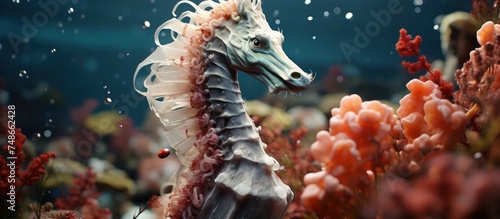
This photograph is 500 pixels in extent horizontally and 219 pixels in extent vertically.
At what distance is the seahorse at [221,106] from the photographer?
1485 millimetres

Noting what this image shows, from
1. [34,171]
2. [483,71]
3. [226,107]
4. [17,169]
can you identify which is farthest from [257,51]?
[17,169]

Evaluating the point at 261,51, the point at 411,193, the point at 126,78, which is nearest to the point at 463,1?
the point at 126,78

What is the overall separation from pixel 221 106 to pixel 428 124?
0.70 m

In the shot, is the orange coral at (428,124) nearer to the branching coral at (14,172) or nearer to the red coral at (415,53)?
the red coral at (415,53)

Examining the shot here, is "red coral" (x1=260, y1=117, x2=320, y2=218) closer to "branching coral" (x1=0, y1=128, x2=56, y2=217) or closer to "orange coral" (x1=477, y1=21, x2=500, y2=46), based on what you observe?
Answer: "branching coral" (x1=0, y1=128, x2=56, y2=217)

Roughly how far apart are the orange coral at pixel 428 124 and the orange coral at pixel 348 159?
13 centimetres

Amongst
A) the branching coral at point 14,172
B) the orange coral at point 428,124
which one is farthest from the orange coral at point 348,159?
the branching coral at point 14,172

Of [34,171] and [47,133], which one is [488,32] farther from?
[47,133]

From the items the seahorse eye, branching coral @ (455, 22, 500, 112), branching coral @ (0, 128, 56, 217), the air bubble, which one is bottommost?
branching coral @ (0, 128, 56, 217)

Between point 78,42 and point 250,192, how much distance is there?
9.21 feet

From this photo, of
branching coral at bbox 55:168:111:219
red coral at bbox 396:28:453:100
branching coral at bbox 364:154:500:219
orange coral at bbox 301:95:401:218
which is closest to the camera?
branching coral at bbox 364:154:500:219

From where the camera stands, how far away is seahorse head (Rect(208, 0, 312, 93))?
4.91 ft

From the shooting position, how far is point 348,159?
123 cm

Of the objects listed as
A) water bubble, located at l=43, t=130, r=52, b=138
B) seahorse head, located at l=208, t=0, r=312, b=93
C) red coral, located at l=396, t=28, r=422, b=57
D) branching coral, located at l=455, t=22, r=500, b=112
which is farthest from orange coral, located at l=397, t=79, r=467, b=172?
water bubble, located at l=43, t=130, r=52, b=138
